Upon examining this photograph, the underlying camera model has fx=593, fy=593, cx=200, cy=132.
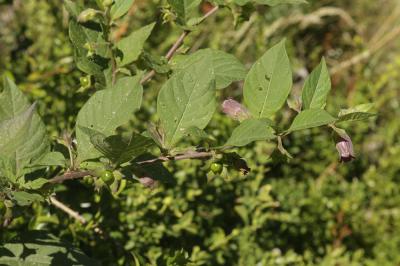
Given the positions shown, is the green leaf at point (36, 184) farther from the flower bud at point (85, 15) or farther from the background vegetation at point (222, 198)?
the flower bud at point (85, 15)

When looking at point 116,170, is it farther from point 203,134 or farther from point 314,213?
point 314,213

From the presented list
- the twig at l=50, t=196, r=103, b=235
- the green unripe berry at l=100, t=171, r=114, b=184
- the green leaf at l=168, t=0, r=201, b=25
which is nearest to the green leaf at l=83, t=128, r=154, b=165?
the green unripe berry at l=100, t=171, r=114, b=184

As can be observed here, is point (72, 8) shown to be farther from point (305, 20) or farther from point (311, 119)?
point (305, 20)

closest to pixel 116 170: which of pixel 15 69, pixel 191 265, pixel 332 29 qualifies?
pixel 191 265

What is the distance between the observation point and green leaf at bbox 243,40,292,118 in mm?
961

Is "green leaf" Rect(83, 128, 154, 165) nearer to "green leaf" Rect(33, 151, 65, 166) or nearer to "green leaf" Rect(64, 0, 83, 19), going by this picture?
"green leaf" Rect(33, 151, 65, 166)

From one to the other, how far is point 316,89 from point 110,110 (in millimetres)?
342

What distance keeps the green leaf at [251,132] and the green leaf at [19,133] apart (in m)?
0.31

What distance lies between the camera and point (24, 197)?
0.91 meters

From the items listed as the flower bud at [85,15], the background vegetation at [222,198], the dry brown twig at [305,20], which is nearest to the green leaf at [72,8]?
the flower bud at [85,15]

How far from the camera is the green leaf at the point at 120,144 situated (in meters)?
0.82

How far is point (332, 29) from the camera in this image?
16.7ft

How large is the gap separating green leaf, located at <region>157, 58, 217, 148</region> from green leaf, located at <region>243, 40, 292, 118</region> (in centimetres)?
8

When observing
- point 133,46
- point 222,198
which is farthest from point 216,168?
point 222,198
